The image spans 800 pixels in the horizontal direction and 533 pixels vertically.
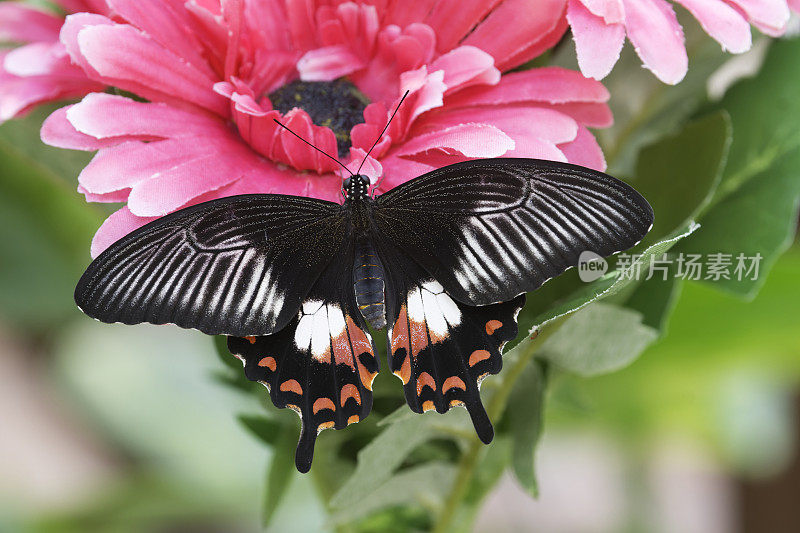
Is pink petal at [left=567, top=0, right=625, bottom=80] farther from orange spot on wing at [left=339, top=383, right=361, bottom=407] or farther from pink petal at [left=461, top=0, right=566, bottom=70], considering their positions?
orange spot on wing at [left=339, top=383, right=361, bottom=407]

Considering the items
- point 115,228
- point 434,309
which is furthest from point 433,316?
point 115,228

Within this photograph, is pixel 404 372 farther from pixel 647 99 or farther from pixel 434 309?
pixel 647 99

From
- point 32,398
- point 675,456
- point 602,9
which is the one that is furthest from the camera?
point 32,398

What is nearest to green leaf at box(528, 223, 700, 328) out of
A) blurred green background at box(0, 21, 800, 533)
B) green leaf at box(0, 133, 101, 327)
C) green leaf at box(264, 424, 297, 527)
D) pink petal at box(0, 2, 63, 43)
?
blurred green background at box(0, 21, 800, 533)

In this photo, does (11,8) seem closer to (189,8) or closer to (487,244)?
(189,8)

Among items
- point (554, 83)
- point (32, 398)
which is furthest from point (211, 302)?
point (32, 398)

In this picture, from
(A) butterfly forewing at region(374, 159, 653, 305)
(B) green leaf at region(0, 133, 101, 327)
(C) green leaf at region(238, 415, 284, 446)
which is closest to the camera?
(A) butterfly forewing at region(374, 159, 653, 305)
